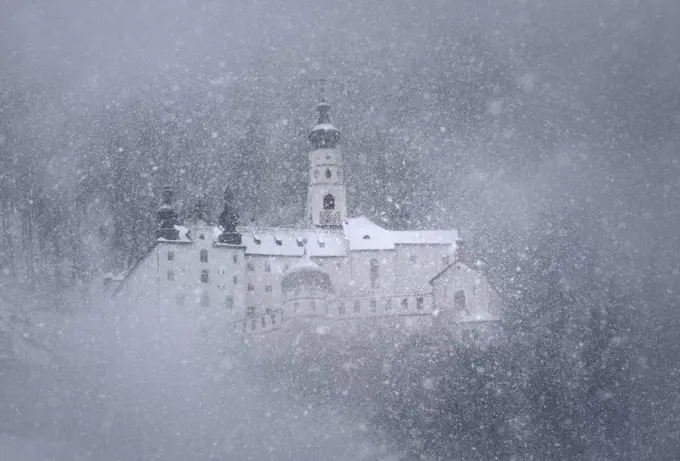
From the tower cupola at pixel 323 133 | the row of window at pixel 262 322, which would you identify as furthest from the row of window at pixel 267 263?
the tower cupola at pixel 323 133

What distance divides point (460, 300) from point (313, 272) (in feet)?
6.39

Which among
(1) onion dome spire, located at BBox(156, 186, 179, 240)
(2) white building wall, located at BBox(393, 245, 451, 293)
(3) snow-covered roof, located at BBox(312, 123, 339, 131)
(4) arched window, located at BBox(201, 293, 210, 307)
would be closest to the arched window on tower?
(2) white building wall, located at BBox(393, 245, 451, 293)

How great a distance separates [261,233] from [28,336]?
2737 mm

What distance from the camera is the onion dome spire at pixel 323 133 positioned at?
751 centimetres

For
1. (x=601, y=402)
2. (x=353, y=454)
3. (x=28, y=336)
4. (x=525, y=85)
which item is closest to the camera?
(x=28, y=336)

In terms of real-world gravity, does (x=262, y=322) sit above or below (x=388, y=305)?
below

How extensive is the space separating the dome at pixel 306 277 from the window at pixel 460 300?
1549 mm

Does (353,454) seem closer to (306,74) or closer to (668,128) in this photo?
(306,74)

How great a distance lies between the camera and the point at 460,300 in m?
7.70

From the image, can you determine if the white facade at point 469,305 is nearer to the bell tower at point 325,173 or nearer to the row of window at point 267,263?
the row of window at point 267,263

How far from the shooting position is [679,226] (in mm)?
7910

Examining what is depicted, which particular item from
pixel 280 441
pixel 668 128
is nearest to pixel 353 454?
pixel 280 441

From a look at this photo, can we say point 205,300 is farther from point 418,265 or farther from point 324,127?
point 418,265

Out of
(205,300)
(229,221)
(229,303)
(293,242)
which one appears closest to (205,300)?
(205,300)
